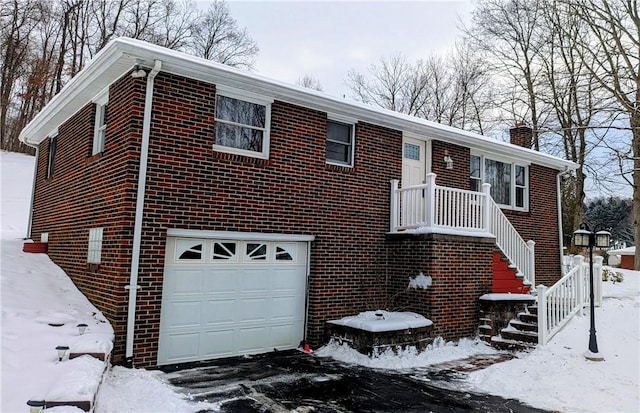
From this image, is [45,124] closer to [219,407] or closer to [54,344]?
[54,344]

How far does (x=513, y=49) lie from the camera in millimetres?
24656

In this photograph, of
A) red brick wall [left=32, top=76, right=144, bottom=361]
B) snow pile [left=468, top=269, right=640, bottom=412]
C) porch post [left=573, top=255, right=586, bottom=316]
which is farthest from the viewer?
porch post [left=573, top=255, right=586, bottom=316]

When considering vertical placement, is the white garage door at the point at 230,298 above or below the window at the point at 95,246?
below

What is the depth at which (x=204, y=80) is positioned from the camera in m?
7.50

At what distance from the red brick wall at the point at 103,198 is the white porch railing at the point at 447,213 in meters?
5.55

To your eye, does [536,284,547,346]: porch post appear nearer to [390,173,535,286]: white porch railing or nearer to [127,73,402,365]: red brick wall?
[390,173,535,286]: white porch railing

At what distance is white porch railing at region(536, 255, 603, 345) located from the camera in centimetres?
877

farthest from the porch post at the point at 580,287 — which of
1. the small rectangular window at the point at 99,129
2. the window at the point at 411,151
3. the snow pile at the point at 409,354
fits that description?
the small rectangular window at the point at 99,129

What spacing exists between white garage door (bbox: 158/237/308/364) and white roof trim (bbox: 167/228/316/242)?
14cm

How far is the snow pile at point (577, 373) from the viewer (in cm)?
601

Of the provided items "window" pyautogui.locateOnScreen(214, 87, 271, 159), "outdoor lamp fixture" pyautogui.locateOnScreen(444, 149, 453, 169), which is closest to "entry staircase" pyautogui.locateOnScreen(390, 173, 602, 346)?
"outdoor lamp fixture" pyautogui.locateOnScreen(444, 149, 453, 169)

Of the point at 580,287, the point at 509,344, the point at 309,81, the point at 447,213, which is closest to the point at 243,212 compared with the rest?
the point at 447,213

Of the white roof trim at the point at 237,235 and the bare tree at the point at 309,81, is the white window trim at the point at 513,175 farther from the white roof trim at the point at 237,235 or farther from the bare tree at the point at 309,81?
the bare tree at the point at 309,81

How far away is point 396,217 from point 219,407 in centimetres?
589
